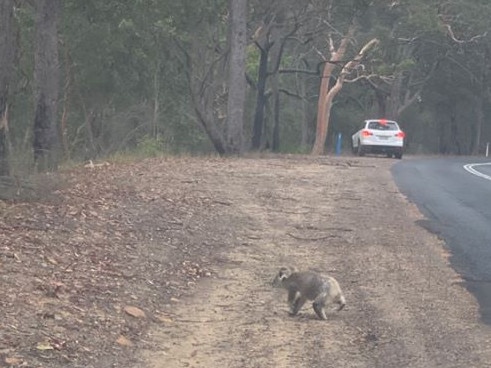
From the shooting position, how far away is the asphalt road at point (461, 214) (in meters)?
9.81

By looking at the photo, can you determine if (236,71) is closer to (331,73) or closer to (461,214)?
(461,214)

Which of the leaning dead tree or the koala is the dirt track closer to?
the koala

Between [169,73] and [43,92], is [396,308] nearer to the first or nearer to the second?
[43,92]

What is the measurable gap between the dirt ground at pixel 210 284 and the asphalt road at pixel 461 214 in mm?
247

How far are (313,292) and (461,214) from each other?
7.96 meters

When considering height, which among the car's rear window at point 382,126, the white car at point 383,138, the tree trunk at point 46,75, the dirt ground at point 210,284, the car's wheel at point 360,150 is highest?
the tree trunk at point 46,75

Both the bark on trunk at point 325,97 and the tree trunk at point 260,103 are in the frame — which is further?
the bark on trunk at point 325,97

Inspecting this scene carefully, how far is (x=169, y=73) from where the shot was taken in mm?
29531

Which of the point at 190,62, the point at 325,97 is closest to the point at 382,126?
the point at 325,97

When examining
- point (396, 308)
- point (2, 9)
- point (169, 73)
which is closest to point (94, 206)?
point (2, 9)

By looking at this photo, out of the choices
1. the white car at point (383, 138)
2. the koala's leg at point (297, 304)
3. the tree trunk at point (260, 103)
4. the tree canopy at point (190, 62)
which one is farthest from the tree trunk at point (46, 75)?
the white car at point (383, 138)

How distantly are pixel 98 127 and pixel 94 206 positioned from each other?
1889 cm

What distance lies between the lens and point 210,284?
30.0 feet

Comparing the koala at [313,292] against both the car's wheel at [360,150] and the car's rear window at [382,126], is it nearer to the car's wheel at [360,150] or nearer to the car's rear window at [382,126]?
the car's rear window at [382,126]
